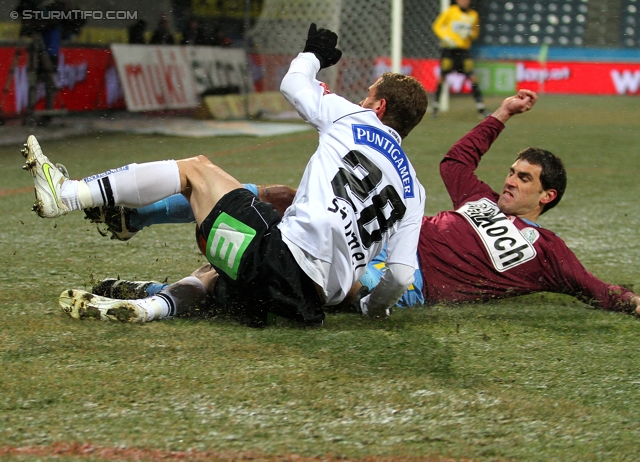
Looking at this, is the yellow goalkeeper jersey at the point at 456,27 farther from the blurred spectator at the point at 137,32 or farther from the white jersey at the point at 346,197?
the white jersey at the point at 346,197

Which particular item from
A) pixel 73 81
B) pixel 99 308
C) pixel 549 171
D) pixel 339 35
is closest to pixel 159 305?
pixel 99 308

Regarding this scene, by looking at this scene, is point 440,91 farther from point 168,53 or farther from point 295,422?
point 295,422

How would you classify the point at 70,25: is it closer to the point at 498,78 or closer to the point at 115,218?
the point at 115,218

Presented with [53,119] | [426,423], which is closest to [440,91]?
[53,119]

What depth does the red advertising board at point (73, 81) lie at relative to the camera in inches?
404

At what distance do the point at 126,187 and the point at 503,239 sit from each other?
159 centimetres

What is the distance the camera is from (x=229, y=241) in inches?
114

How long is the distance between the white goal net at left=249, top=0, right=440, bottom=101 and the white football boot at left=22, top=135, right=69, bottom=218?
9880 mm

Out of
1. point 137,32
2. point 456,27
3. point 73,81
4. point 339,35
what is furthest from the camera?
point 456,27

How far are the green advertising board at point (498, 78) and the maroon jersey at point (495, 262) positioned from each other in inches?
674

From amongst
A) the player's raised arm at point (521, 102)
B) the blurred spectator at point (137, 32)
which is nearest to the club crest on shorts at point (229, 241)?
the player's raised arm at point (521, 102)

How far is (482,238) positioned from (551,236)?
292 mm

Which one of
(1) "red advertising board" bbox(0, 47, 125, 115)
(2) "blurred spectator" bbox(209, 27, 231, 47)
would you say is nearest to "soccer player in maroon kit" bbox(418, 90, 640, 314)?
(1) "red advertising board" bbox(0, 47, 125, 115)

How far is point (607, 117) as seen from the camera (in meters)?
14.0
